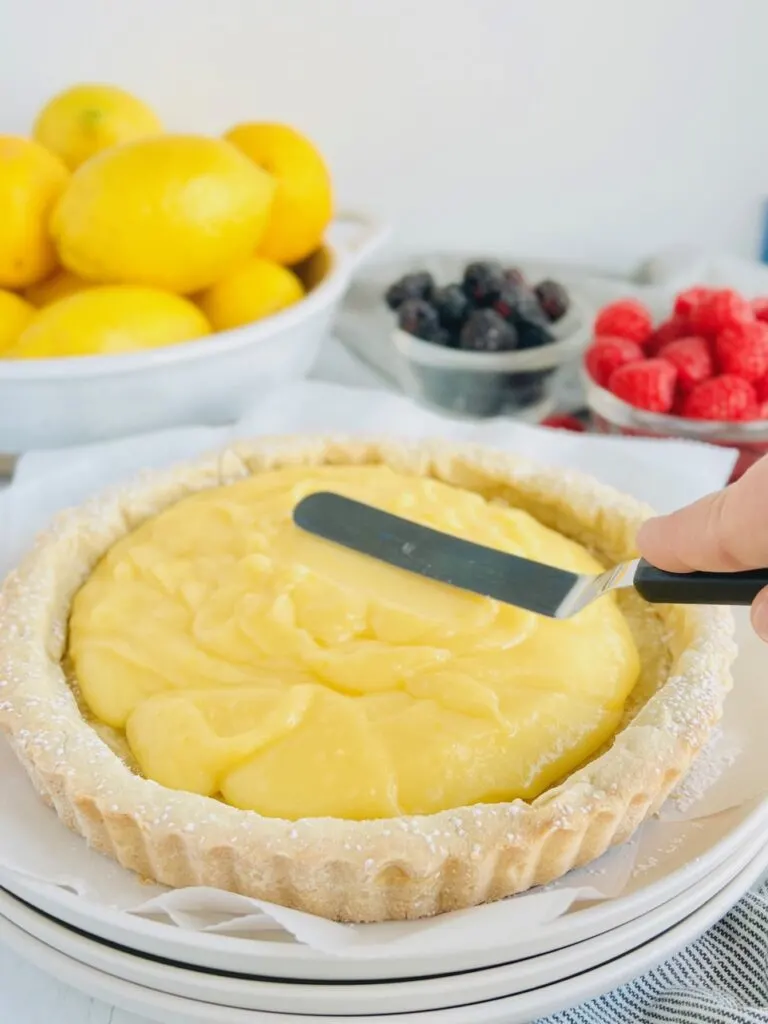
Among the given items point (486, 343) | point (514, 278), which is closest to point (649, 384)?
point (486, 343)

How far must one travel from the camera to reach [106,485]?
1.83m

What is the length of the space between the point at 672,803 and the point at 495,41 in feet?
7.09

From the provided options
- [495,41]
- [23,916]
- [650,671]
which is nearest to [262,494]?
[650,671]

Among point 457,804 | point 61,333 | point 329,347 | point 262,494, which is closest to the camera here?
point 457,804

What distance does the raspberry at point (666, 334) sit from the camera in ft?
6.77

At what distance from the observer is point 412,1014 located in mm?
979

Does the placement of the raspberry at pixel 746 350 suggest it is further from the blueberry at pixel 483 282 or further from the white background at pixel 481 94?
the white background at pixel 481 94

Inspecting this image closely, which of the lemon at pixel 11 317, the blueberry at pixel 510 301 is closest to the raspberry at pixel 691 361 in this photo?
the blueberry at pixel 510 301

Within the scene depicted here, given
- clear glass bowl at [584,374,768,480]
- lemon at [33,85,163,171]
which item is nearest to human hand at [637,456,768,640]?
clear glass bowl at [584,374,768,480]

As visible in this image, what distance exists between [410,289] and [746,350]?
2.49 ft

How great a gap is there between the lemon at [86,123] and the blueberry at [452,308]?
2.33ft

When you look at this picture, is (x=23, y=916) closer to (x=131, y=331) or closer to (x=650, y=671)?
(x=650, y=671)

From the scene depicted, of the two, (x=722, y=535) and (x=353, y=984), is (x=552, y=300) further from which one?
(x=353, y=984)

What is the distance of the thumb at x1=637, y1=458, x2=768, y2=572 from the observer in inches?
36.1
